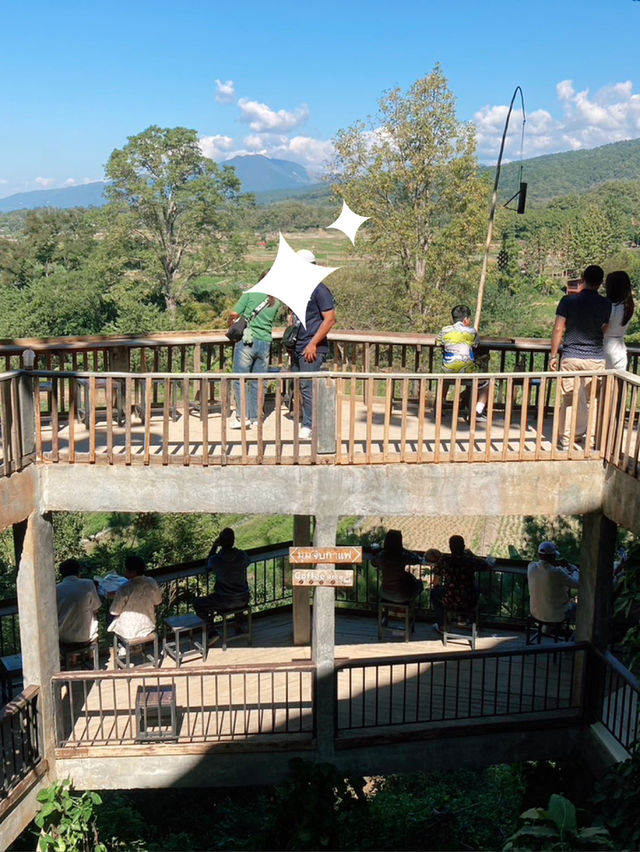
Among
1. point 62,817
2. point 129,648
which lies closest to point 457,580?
point 129,648

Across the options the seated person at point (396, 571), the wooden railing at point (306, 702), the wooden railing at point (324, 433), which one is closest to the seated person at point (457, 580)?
the seated person at point (396, 571)

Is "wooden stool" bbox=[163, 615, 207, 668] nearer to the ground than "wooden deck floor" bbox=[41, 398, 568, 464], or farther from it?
nearer to the ground

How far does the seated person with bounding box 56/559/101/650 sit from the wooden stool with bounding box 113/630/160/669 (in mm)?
318

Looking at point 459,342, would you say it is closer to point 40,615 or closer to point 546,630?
point 546,630

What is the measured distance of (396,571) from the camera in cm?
1018

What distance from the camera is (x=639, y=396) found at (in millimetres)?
7699

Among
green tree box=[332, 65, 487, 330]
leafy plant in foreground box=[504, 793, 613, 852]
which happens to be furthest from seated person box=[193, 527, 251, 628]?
green tree box=[332, 65, 487, 330]

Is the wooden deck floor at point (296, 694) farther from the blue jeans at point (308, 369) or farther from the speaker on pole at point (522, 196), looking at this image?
the speaker on pole at point (522, 196)

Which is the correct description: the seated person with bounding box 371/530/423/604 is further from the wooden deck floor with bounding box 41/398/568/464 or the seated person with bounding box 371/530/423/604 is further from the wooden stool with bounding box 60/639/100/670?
the wooden stool with bounding box 60/639/100/670

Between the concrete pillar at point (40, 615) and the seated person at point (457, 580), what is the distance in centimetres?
→ 450

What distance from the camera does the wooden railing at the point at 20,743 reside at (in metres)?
7.79

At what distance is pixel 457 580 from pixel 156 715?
378 cm

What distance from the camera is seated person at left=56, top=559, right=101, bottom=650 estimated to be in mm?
9180

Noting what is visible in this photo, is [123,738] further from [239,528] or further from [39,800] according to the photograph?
[239,528]
